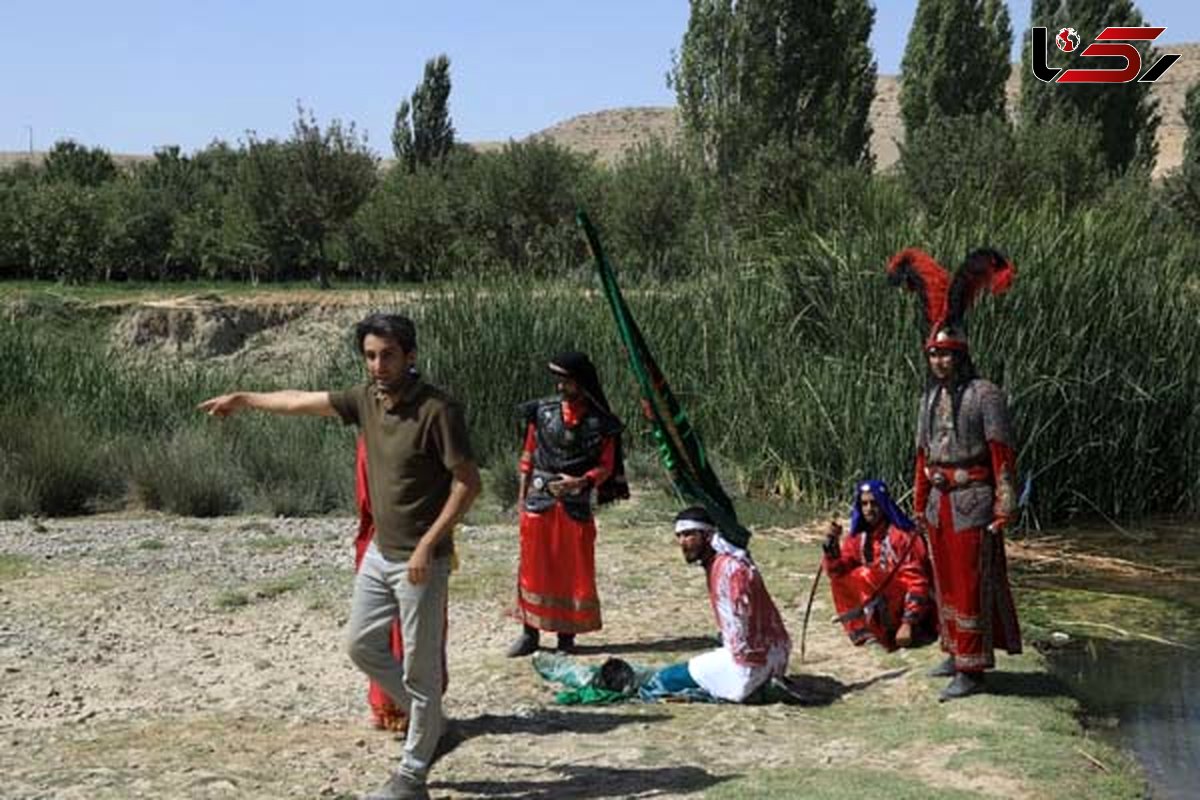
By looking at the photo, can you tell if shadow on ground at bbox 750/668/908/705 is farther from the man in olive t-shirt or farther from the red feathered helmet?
the man in olive t-shirt

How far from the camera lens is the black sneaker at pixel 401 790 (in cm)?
539

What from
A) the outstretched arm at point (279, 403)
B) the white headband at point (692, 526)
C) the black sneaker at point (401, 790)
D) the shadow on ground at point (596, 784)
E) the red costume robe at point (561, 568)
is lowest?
the shadow on ground at point (596, 784)

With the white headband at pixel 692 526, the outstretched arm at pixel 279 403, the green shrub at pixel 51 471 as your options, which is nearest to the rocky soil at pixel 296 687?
the white headband at pixel 692 526

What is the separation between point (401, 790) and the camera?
5.40 metres

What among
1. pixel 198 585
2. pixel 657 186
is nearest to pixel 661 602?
pixel 198 585

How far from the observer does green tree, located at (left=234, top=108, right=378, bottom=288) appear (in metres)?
35.0

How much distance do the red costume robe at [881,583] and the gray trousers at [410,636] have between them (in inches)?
126

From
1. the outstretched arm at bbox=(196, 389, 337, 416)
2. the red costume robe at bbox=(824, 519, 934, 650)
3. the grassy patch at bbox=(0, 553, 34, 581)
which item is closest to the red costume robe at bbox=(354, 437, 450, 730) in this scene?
the outstretched arm at bbox=(196, 389, 337, 416)

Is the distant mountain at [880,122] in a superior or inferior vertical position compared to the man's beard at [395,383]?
superior

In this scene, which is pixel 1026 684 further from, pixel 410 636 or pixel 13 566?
pixel 13 566

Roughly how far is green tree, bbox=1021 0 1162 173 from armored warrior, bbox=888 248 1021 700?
33.7m

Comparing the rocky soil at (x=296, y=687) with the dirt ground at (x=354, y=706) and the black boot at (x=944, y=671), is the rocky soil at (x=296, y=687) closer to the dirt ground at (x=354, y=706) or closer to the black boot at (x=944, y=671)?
the dirt ground at (x=354, y=706)

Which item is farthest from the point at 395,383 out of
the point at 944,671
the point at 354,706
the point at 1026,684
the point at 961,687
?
the point at 1026,684

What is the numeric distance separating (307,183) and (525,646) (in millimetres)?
28917
